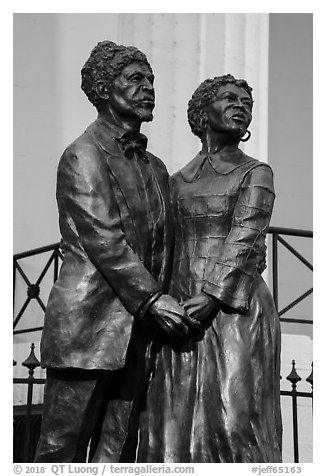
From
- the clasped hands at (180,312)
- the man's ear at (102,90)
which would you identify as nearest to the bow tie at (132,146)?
the man's ear at (102,90)

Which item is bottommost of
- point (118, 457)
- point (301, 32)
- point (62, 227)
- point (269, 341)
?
point (118, 457)

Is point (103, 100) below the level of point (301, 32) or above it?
below

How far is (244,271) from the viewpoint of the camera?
6.46 meters

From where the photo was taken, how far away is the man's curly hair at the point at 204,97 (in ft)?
22.2

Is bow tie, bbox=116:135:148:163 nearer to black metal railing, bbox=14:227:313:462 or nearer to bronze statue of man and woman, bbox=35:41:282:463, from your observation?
bronze statue of man and woman, bbox=35:41:282:463

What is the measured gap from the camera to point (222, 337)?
21.2ft

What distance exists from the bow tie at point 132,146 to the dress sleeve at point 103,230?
0.20 meters

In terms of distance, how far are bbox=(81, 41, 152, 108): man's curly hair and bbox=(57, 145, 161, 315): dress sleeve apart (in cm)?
40

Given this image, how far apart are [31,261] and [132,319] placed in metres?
5.43

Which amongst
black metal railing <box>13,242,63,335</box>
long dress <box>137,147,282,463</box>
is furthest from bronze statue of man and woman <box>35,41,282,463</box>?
black metal railing <box>13,242,63,335</box>

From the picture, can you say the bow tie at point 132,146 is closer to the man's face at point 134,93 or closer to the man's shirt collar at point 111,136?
the man's shirt collar at point 111,136
